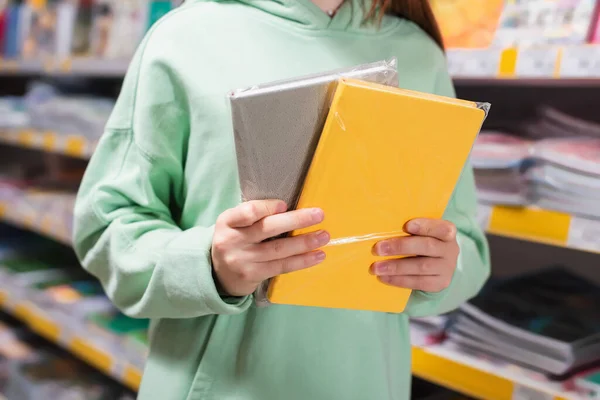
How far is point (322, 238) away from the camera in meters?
0.64

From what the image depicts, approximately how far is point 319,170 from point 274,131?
0.06m

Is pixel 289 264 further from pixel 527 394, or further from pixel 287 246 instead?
pixel 527 394

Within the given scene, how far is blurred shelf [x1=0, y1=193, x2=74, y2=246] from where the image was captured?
2.04 meters

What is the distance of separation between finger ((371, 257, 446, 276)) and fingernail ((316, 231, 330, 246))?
0.10 meters

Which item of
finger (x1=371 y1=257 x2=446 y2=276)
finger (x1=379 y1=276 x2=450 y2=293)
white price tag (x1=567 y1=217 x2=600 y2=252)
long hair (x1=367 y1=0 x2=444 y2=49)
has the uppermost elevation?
long hair (x1=367 y1=0 x2=444 y2=49)

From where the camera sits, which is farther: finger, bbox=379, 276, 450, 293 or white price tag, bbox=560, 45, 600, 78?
white price tag, bbox=560, 45, 600, 78

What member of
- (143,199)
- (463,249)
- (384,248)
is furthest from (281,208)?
(463,249)

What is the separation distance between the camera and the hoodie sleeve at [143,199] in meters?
0.74

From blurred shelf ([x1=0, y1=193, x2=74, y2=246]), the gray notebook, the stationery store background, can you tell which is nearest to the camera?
the gray notebook

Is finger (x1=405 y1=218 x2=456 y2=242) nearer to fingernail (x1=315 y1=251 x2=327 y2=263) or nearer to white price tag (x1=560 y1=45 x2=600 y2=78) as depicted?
fingernail (x1=315 y1=251 x2=327 y2=263)

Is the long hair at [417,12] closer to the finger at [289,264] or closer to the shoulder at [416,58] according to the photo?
the shoulder at [416,58]

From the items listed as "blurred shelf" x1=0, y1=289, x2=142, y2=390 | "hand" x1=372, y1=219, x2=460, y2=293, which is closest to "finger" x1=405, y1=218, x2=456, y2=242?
"hand" x1=372, y1=219, x2=460, y2=293

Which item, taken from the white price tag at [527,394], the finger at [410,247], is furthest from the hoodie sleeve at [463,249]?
the white price tag at [527,394]

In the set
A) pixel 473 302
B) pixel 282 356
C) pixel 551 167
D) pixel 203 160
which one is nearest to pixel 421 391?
pixel 473 302
